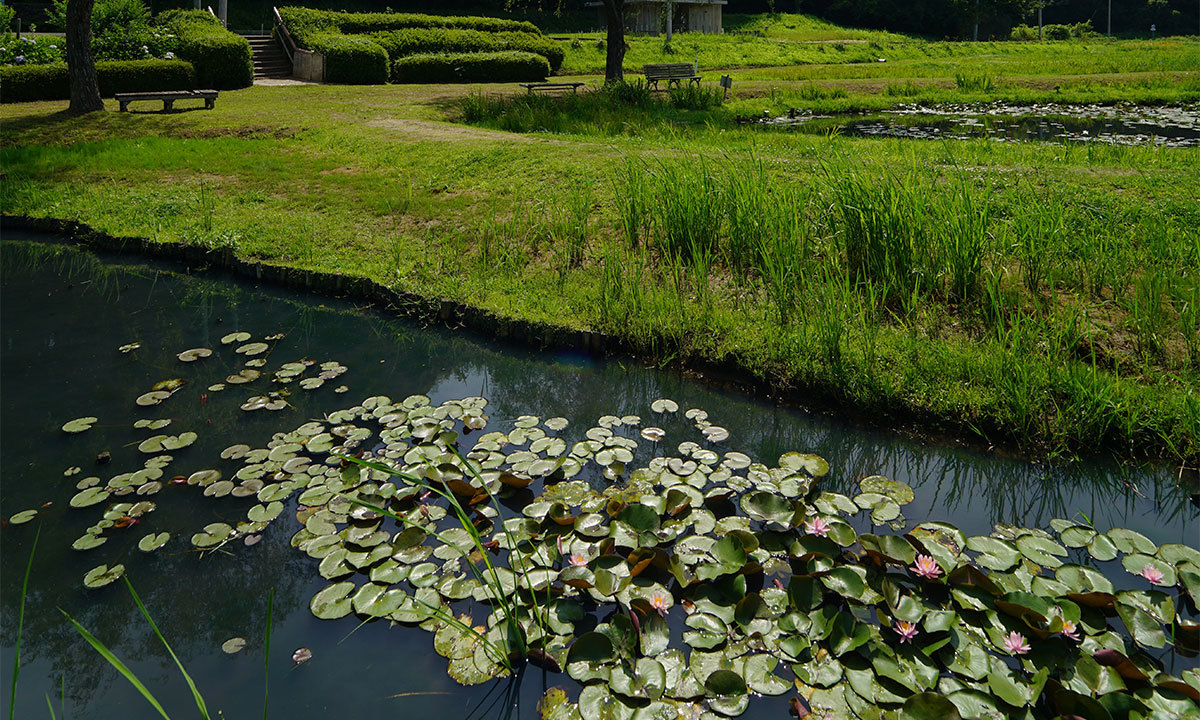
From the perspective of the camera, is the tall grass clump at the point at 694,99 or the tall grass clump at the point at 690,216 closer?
the tall grass clump at the point at 690,216

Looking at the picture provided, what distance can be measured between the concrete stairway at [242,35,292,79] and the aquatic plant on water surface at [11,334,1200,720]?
68.5ft

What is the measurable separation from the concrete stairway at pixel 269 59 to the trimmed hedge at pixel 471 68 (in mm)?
3321

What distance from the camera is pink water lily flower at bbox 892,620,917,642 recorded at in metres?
3.04

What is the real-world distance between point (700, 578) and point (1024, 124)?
49.0 ft

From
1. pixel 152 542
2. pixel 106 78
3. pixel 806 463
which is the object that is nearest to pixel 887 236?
pixel 806 463

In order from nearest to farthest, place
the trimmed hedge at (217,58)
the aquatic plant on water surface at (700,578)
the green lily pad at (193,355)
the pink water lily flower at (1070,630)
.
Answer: the aquatic plant on water surface at (700,578) < the pink water lily flower at (1070,630) < the green lily pad at (193,355) < the trimmed hedge at (217,58)

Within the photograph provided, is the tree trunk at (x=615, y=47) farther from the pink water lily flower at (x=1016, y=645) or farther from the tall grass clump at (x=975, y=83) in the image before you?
the pink water lily flower at (x=1016, y=645)

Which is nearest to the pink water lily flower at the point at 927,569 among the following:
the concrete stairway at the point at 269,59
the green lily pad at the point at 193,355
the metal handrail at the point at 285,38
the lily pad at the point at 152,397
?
the lily pad at the point at 152,397

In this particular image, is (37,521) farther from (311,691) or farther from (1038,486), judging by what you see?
(1038,486)

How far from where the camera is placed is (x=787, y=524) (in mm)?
3854

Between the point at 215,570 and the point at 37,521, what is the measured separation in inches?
44.5

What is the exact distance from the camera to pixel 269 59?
23.4 metres

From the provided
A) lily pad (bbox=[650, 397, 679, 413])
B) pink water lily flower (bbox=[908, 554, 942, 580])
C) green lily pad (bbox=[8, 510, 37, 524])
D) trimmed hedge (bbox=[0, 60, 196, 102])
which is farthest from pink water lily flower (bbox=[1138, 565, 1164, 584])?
trimmed hedge (bbox=[0, 60, 196, 102])

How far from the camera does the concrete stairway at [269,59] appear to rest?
2256cm
